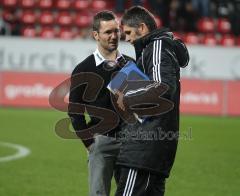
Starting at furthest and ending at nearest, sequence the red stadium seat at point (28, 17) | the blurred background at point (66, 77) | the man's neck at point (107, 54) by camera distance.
Answer: the red stadium seat at point (28, 17) < the blurred background at point (66, 77) < the man's neck at point (107, 54)

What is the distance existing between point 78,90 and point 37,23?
735 inches

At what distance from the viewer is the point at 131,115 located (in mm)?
4973

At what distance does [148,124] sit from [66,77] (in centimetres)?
1432

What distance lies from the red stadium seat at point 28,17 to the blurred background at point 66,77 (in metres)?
0.04

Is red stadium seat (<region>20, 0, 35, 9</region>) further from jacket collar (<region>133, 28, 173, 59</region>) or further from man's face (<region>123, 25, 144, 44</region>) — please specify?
jacket collar (<region>133, 28, 173, 59</region>)

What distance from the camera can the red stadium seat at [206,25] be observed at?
24281 millimetres

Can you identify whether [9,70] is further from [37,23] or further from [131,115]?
[131,115]

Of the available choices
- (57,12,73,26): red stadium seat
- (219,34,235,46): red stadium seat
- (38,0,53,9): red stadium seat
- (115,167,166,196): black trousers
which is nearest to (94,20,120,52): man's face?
(115,167,166,196): black trousers

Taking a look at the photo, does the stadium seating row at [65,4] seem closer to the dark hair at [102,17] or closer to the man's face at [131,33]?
the dark hair at [102,17]

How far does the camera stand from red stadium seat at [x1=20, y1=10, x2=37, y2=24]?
24.0 metres

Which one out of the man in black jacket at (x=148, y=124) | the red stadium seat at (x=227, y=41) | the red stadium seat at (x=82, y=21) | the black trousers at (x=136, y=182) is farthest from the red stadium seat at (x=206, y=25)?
the black trousers at (x=136, y=182)

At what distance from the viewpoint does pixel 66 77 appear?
18.9m

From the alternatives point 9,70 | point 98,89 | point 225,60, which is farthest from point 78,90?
point 225,60

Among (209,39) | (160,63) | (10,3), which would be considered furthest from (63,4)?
(160,63)
